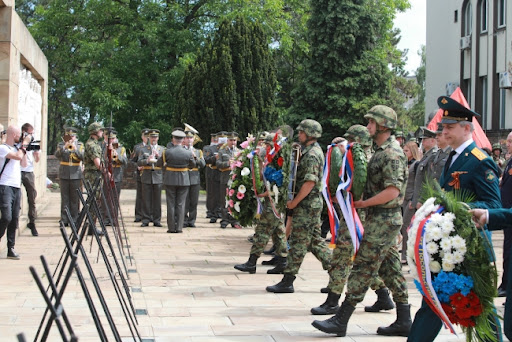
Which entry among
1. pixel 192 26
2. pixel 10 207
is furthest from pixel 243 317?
pixel 192 26

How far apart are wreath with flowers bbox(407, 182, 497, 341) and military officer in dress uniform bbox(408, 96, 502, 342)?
0.32m

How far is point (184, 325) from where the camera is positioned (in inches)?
273

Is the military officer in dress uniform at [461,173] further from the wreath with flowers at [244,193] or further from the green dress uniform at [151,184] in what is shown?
the green dress uniform at [151,184]

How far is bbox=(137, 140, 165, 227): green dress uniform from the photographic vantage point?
54.7ft

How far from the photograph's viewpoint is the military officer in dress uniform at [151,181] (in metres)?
16.7

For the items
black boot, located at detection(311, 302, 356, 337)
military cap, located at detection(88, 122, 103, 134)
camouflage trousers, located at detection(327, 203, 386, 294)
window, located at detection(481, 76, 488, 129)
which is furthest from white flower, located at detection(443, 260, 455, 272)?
window, located at detection(481, 76, 488, 129)

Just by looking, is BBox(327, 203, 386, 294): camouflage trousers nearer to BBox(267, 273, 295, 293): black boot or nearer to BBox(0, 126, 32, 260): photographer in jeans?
BBox(267, 273, 295, 293): black boot

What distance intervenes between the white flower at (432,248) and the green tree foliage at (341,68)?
27386 mm

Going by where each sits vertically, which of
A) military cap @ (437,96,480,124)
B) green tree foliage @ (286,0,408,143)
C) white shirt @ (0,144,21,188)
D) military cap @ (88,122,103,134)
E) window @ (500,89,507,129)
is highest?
green tree foliage @ (286,0,408,143)

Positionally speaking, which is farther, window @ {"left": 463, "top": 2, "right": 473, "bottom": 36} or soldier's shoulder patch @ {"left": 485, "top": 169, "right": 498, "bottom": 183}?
window @ {"left": 463, "top": 2, "right": 473, "bottom": 36}

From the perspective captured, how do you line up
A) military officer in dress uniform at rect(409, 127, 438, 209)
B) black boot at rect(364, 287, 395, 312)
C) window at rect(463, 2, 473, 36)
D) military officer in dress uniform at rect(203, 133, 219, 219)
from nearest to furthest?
black boot at rect(364, 287, 395, 312) → military officer in dress uniform at rect(409, 127, 438, 209) → military officer in dress uniform at rect(203, 133, 219, 219) → window at rect(463, 2, 473, 36)

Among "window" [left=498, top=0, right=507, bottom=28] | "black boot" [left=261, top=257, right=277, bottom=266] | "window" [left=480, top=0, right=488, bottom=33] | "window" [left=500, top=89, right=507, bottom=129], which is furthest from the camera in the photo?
"window" [left=480, top=0, right=488, bottom=33]

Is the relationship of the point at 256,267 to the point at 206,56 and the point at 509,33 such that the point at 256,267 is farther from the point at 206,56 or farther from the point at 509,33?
the point at 509,33

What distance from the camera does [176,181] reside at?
1540cm
